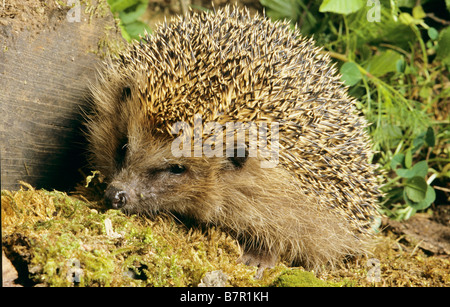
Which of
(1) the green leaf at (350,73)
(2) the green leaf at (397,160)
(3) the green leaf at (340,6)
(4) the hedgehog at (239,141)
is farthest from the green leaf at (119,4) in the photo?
(2) the green leaf at (397,160)

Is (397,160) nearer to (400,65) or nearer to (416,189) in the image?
(416,189)

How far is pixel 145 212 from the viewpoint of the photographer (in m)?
2.44

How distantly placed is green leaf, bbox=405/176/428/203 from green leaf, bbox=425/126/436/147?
1.03ft

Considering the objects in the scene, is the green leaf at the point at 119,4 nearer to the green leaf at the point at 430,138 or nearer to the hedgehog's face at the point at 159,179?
the hedgehog's face at the point at 159,179

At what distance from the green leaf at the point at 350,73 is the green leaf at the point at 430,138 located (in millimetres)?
675

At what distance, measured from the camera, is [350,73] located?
136 inches

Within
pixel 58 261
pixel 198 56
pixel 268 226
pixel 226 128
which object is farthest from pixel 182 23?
pixel 58 261

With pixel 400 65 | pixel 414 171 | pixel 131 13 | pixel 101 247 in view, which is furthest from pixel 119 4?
pixel 414 171

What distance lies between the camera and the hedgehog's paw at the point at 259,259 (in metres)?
2.62

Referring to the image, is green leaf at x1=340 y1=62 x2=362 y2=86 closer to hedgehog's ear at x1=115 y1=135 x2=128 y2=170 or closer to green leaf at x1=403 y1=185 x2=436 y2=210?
green leaf at x1=403 y1=185 x2=436 y2=210

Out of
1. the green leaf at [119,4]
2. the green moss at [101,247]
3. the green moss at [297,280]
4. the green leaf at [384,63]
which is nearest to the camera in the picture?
the green moss at [101,247]

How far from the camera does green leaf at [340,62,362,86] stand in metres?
3.42

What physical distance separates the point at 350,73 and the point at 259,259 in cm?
160
